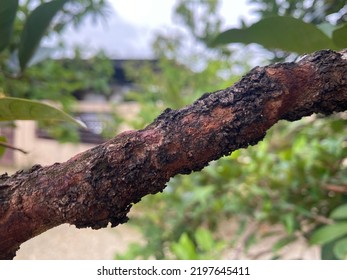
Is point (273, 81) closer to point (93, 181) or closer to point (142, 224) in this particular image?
point (93, 181)

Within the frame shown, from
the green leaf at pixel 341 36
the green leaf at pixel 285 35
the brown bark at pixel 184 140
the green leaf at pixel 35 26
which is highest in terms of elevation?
the green leaf at pixel 35 26

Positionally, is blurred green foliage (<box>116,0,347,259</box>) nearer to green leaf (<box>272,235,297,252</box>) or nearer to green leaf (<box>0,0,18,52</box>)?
green leaf (<box>272,235,297,252</box>)

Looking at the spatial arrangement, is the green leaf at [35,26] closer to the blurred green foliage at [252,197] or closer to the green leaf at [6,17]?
the green leaf at [6,17]

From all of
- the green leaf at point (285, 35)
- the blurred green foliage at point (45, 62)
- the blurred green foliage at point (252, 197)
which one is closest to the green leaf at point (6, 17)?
the blurred green foliage at point (45, 62)

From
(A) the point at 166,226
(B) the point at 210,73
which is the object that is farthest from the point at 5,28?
→ (B) the point at 210,73

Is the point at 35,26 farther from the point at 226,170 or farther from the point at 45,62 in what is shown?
the point at 45,62

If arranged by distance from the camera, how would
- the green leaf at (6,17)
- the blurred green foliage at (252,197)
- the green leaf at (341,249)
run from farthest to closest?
the blurred green foliage at (252,197) < the green leaf at (341,249) < the green leaf at (6,17)

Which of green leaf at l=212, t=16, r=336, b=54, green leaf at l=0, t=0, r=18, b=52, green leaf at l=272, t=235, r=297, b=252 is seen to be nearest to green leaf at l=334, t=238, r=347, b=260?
green leaf at l=272, t=235, r=297, b=252
